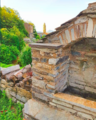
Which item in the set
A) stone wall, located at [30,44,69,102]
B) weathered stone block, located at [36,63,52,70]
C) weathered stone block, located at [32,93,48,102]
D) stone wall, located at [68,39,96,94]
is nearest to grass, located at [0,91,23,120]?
weathered stone block, located at [32,93,48,102]

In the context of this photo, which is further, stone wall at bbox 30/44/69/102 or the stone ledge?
stone wall at bbox 30/44/69/102

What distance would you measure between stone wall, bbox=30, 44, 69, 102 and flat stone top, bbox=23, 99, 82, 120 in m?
0.16

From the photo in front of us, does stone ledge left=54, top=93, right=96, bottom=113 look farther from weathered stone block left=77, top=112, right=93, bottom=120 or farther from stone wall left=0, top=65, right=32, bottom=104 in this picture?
stone wall left=0, top=65, right=32, bottom=104

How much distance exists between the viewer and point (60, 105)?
172 centimetres

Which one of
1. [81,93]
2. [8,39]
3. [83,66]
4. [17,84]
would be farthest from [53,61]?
[8,39]

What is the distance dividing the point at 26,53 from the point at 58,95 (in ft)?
15.4

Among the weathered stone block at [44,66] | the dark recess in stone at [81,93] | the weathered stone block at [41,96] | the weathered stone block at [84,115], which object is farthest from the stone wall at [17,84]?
the weathered stone block at [84,115]

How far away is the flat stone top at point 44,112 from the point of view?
1.60 meters

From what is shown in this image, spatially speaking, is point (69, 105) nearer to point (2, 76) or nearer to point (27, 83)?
point (27, 83)

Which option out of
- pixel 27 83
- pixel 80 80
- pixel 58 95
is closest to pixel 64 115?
pixel 58 95

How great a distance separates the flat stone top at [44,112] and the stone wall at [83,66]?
28.4 inches

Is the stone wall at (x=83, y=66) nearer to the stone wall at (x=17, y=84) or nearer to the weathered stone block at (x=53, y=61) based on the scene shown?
the weathered stone block at (x=53, y=61)

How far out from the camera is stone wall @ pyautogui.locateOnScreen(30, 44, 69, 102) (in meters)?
1.59

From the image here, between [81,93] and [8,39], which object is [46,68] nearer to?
[81,93]
